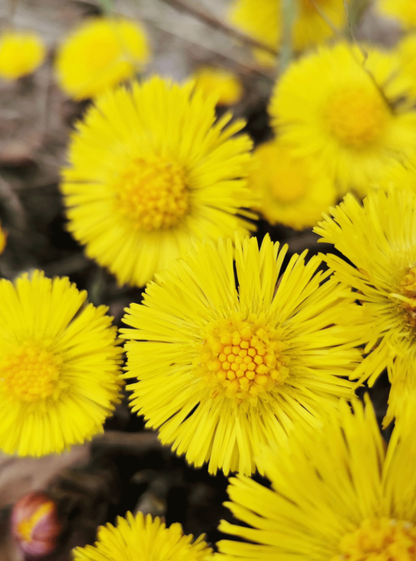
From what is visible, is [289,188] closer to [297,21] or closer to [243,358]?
[243,358]

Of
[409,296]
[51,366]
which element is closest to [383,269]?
[409,296]

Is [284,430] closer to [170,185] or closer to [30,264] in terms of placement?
[170,185]

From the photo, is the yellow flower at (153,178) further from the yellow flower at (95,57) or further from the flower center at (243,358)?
the yellow flower at (95,57)

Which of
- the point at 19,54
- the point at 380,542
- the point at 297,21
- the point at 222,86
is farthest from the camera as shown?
the point at 19,54

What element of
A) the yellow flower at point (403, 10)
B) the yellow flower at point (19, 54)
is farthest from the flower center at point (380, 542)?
the yellow flower at point (19, 54)

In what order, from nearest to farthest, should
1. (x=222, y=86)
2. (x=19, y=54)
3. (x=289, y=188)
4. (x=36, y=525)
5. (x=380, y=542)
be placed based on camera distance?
(x=380, y=542), (x=36, y=525), (x=289, y=188), (x=222, y=86), (x=19, y=54)

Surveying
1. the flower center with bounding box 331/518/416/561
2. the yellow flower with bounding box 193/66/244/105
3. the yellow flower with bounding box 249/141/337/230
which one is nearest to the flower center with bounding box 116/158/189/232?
the yellow flower with bounding box 249/141/337/230

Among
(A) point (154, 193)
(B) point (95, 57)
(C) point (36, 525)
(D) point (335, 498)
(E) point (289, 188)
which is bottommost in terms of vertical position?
(C) point (36, 525)
